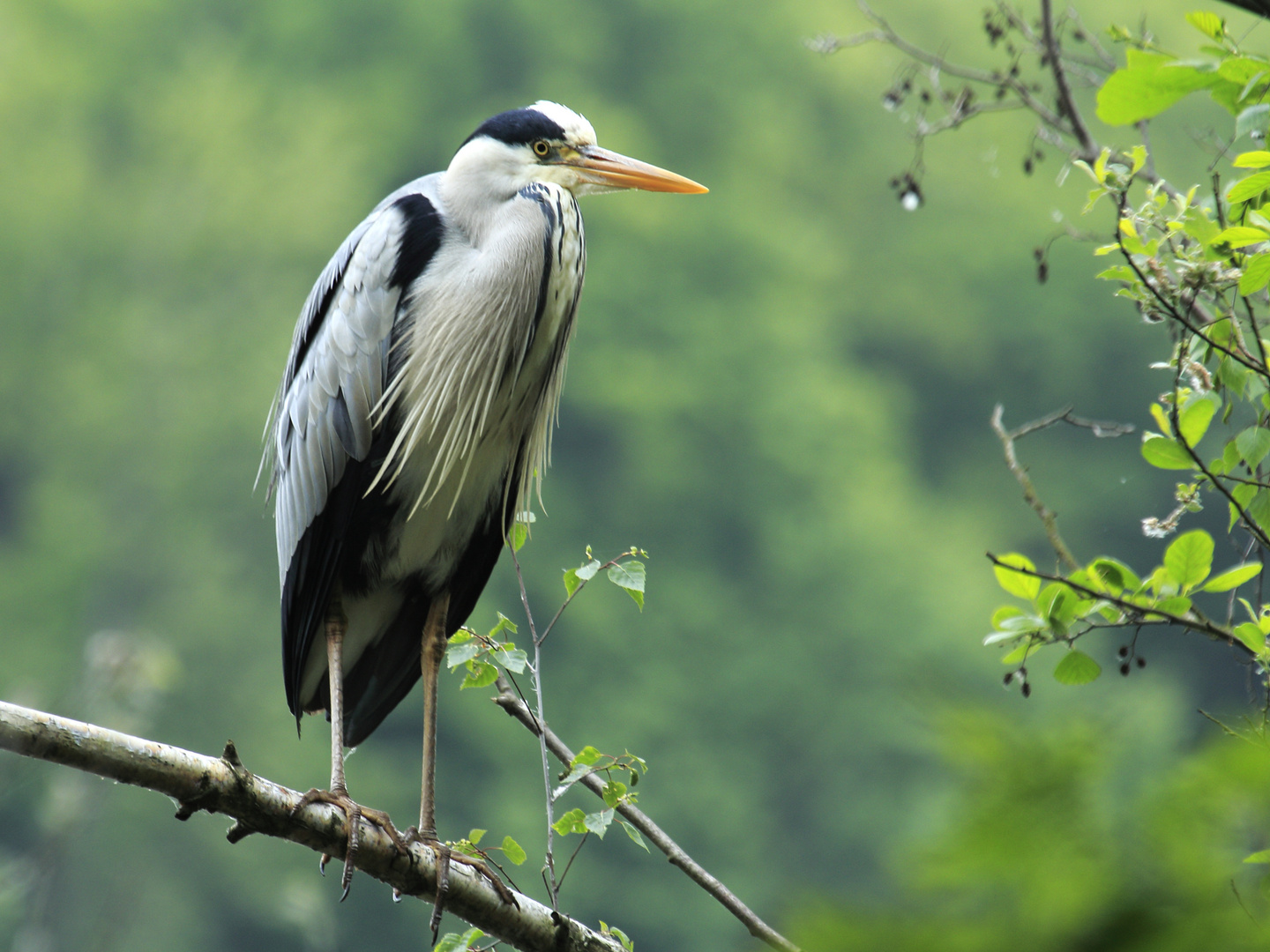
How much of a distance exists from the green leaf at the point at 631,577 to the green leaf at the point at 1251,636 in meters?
0.91

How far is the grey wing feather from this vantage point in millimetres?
2613

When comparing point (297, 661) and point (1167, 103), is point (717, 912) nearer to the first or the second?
point (297, 661)

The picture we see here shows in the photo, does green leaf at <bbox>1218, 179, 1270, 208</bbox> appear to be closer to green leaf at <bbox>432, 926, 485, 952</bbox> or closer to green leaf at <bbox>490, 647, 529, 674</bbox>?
green leaf at <bbox>490, 647, 529, 674</bbox>

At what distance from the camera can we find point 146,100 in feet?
65.3

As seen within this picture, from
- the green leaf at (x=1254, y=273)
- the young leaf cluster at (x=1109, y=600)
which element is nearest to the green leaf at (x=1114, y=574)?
the young leaf cluster at (x=1109, y=600)

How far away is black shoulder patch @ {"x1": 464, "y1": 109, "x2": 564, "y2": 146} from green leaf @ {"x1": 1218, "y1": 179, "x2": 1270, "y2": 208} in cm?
164

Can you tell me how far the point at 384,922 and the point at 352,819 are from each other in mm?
14350

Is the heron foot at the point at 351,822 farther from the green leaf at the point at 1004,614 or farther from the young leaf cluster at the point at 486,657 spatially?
the green leaf at the point at 1004,614

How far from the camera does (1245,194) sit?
58.6 inches

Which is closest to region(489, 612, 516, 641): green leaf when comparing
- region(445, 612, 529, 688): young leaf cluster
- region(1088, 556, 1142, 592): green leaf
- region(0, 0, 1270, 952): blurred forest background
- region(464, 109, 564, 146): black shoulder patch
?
region(445, 612, 529, 688): young leaf cluster

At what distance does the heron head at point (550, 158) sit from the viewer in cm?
277

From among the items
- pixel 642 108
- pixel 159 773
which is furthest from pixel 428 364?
pixel 642 108

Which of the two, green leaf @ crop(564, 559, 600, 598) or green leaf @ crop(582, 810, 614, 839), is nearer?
green leaf @ crop(582, 810, 614, 839)

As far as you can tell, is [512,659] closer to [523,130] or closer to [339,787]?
[339,787]
